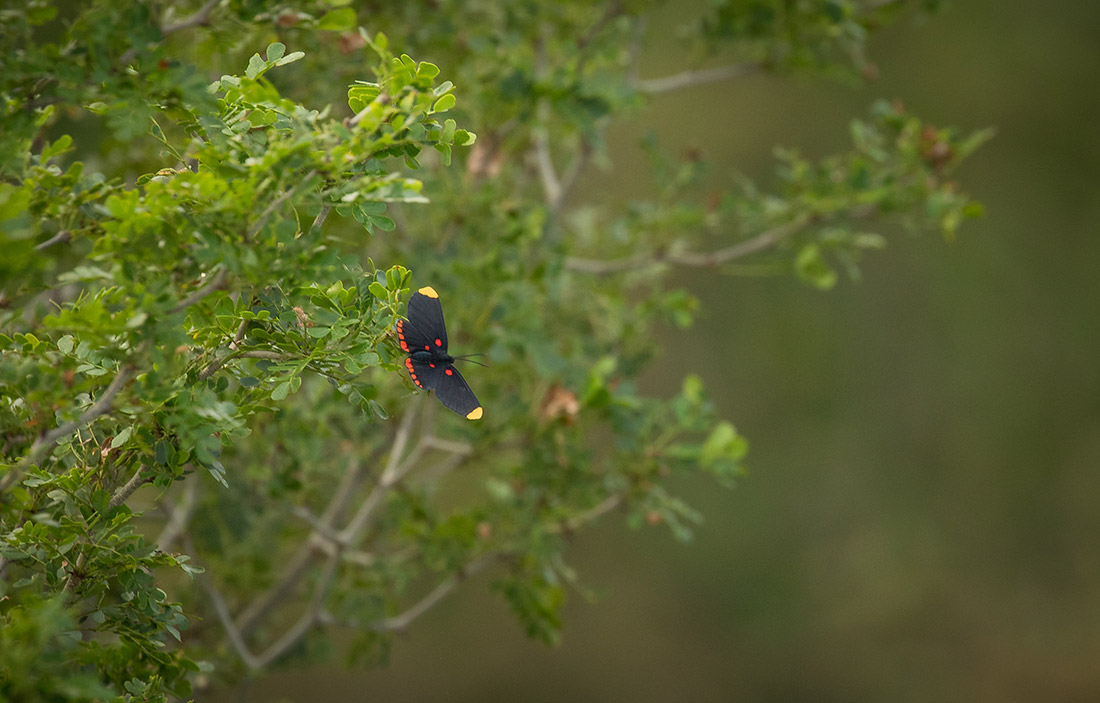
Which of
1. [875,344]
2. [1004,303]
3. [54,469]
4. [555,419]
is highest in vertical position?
[54,469]

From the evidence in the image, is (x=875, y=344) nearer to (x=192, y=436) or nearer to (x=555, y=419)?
(x=555, y=419)

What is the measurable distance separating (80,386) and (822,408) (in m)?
2.87

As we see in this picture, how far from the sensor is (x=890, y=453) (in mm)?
3102

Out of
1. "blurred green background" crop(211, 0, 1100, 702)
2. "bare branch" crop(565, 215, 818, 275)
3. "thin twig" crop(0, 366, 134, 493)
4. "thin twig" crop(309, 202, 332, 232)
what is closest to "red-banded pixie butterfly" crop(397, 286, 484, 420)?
"thin twig" crop(309, 202, 332, 232)

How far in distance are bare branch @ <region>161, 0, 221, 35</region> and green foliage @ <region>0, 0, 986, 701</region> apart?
1 cm

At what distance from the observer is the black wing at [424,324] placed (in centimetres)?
79

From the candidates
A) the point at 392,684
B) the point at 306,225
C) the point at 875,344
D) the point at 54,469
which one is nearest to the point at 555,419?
the point at 306,225

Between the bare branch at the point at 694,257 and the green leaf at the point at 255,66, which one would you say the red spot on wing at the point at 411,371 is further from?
the bare branch at the point at 694,257

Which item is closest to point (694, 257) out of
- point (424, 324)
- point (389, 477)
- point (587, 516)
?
point (587, 516)

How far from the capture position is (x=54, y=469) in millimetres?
808

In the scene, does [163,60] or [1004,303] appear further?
[1004,303]

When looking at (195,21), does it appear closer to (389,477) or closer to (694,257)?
(389,477)

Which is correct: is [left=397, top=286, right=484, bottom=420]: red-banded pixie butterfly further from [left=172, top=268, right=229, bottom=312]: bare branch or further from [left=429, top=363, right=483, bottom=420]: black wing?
[left=172, top=268, right=229, bottom=312]: bare branch

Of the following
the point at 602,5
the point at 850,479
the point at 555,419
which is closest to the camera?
the point at 555,419
